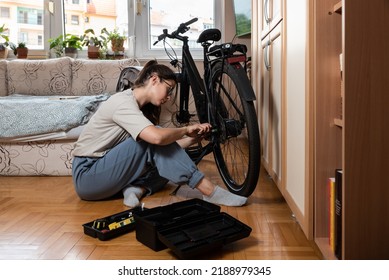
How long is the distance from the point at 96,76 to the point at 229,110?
183 centimetres

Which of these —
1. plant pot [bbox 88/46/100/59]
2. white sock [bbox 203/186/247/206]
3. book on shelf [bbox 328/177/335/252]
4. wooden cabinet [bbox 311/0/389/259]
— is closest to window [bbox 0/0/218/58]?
plant pot [bbox 88/46/100/59]

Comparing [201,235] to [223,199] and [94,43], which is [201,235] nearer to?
[223,199]

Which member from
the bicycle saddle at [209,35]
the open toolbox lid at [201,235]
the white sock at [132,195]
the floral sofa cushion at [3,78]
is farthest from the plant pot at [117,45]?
the open toolbox lid at [201,235]

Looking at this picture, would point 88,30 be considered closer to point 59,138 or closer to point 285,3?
point 59,138

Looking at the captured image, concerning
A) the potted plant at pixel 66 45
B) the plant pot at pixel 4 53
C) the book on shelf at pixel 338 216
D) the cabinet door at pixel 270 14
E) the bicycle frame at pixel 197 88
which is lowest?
the book on shelf at pixel 338 216

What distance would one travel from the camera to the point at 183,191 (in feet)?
7.14

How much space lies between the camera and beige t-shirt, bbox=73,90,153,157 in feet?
5.95

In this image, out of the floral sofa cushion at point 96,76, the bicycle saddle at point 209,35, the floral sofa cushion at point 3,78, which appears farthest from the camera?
the floral sofa cushion at point 3,78

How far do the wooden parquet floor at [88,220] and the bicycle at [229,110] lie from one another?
168 mm

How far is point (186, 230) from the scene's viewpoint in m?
1.38

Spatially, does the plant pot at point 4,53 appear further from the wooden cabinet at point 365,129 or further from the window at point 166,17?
the wooden cabinet at point 365,129

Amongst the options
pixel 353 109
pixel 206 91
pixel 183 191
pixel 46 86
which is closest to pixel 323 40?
pixel 353 109

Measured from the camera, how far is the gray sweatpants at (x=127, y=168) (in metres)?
1.82

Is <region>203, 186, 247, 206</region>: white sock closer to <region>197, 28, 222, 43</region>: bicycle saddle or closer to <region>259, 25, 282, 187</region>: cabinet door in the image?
<region>259, 25, 282, 187</region>: cabinet door
